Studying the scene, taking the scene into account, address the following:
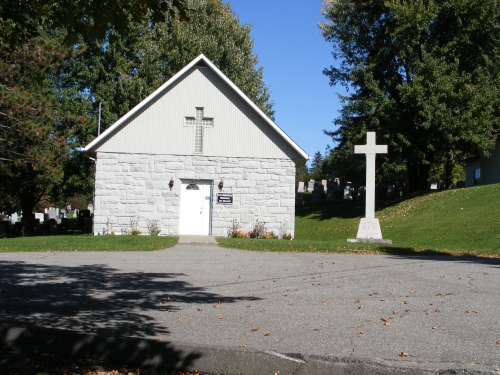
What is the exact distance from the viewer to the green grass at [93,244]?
16516 millimetres

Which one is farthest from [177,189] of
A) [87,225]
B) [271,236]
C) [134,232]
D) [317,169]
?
[317,169]

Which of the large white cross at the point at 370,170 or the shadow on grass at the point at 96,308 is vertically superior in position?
the large white cross at the point at 370,170

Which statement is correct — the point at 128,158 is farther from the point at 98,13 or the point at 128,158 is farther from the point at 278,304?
the point at 98,13

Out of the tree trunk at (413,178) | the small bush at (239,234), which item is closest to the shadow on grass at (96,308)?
the small bush at (239,234)

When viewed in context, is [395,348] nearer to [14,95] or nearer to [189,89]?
[189,89]

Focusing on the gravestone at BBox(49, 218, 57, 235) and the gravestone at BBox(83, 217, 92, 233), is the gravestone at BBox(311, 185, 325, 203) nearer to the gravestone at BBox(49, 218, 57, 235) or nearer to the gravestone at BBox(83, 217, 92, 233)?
the gravestone at BBox(83, 217, 92, 233)

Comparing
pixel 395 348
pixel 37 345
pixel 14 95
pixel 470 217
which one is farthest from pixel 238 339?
pixel 470 217

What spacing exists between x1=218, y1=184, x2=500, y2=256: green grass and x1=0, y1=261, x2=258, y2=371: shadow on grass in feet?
24.9

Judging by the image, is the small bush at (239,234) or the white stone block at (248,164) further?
the white stone block at (248,164)

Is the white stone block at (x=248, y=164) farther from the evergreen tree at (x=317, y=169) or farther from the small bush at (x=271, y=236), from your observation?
the evergreen tree at (x=317, y=169)

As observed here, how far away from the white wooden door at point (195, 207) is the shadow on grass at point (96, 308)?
1044 centimetres

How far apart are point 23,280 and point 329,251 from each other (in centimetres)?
956

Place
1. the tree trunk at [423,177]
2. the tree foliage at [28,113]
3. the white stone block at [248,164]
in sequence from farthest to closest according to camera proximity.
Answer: the tree trunk at [423,177], the tree foliage at [28,113], the white stone block at [248,164]

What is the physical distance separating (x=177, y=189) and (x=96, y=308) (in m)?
14.7
